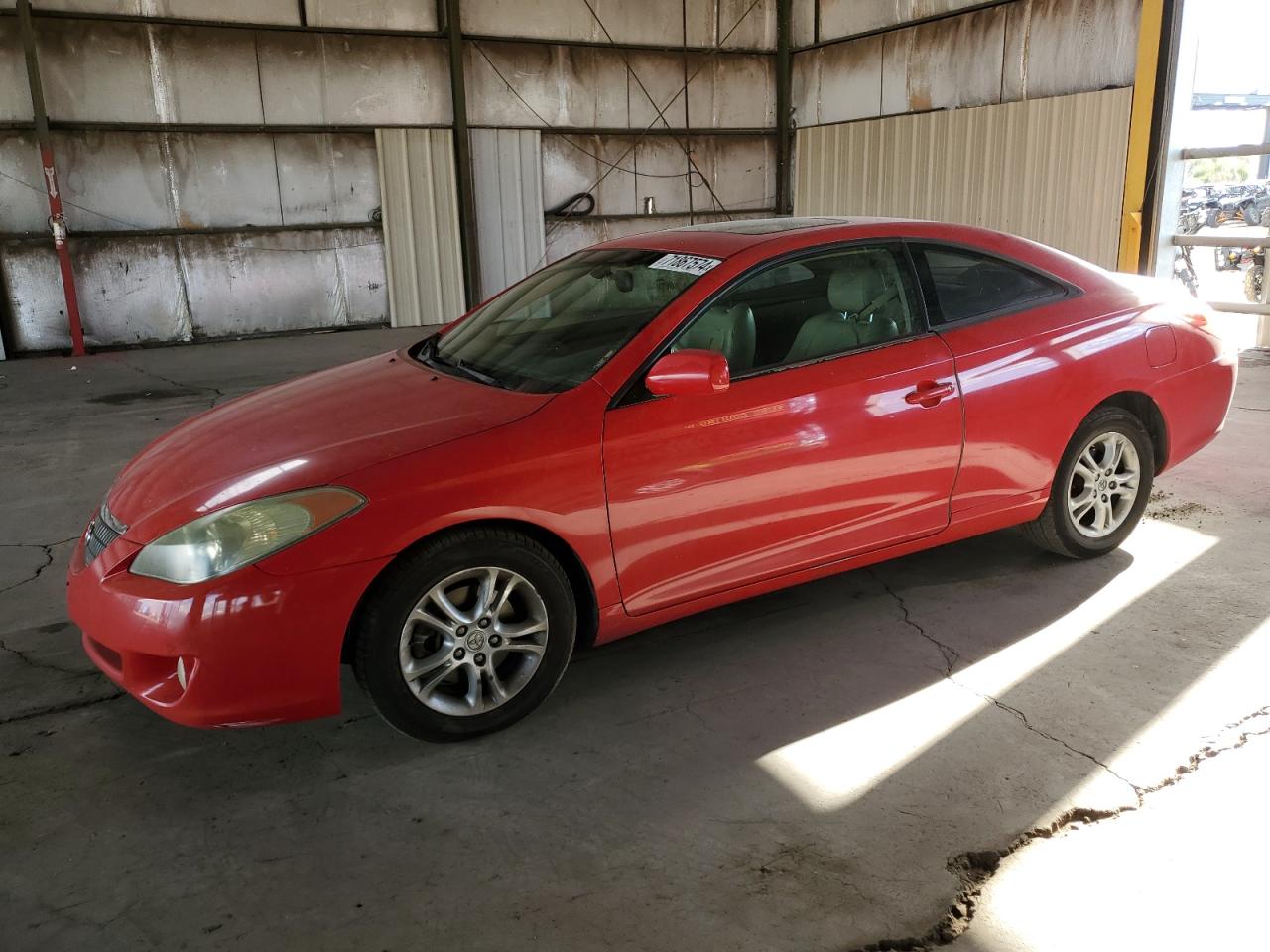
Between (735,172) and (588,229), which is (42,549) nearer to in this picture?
(588,229)

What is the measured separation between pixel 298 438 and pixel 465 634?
0.79 metres

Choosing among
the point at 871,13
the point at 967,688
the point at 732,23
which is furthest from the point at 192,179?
the point at 967,688

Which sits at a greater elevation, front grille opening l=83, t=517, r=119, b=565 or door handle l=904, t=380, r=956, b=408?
door handle l=904, t=380, r=956, b=408

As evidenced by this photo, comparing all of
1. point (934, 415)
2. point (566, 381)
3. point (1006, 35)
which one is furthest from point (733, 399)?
point (1006, 35)

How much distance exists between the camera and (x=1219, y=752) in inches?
108

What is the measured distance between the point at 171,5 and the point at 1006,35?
32.2ft

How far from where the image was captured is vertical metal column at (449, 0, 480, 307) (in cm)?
1266

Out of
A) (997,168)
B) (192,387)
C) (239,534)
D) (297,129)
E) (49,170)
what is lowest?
(192,387)

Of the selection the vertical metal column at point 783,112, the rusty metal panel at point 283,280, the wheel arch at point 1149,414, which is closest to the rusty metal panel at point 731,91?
the vertical metal column at point 783,112

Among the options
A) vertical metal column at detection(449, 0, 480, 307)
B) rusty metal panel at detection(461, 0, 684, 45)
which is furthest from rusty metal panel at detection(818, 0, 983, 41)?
vertical metal column at detection(449, 0, 480, 307)

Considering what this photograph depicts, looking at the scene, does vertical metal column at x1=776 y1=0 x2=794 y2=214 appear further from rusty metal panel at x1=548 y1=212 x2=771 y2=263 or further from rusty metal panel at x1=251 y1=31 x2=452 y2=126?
Result: rusty metal panel at x1=251 y1=31 x2=452 y2=126

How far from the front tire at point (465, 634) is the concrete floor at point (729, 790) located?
0.43 ft

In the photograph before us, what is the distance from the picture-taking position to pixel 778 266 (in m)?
3.35

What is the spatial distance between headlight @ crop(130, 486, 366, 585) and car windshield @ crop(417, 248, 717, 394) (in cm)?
75
